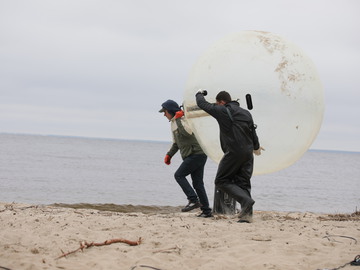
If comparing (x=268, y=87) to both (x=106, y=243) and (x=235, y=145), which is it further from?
(x=106, y=243)

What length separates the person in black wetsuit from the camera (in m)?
6.32

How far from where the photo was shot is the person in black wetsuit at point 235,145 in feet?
20.7

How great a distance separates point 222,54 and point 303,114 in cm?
128

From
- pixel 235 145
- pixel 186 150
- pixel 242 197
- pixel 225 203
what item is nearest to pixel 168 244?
pixel 242 197

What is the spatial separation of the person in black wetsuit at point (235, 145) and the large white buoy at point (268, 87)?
170mm

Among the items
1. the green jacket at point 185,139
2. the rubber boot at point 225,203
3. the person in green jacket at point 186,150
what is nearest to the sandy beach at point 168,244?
the rubber boot at point 225,203

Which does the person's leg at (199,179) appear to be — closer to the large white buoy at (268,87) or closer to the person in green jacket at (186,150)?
the person in green jacket at (186,150)

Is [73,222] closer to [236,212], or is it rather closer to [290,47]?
[236,212]

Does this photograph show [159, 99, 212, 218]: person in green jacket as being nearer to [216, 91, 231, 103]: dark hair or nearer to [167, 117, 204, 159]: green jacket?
[167, 117, 204, 159]: green jacket

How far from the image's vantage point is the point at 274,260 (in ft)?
15.6

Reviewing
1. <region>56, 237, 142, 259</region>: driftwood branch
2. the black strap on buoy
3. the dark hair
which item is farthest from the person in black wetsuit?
<region>56, 237, 142, 259</region>: driftwood branch

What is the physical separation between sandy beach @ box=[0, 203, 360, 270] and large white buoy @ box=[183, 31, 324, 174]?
1.06 metres

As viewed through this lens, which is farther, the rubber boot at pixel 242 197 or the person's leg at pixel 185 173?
the person's leg at pixel 185 173

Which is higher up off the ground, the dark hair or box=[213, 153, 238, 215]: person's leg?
the dark hair
